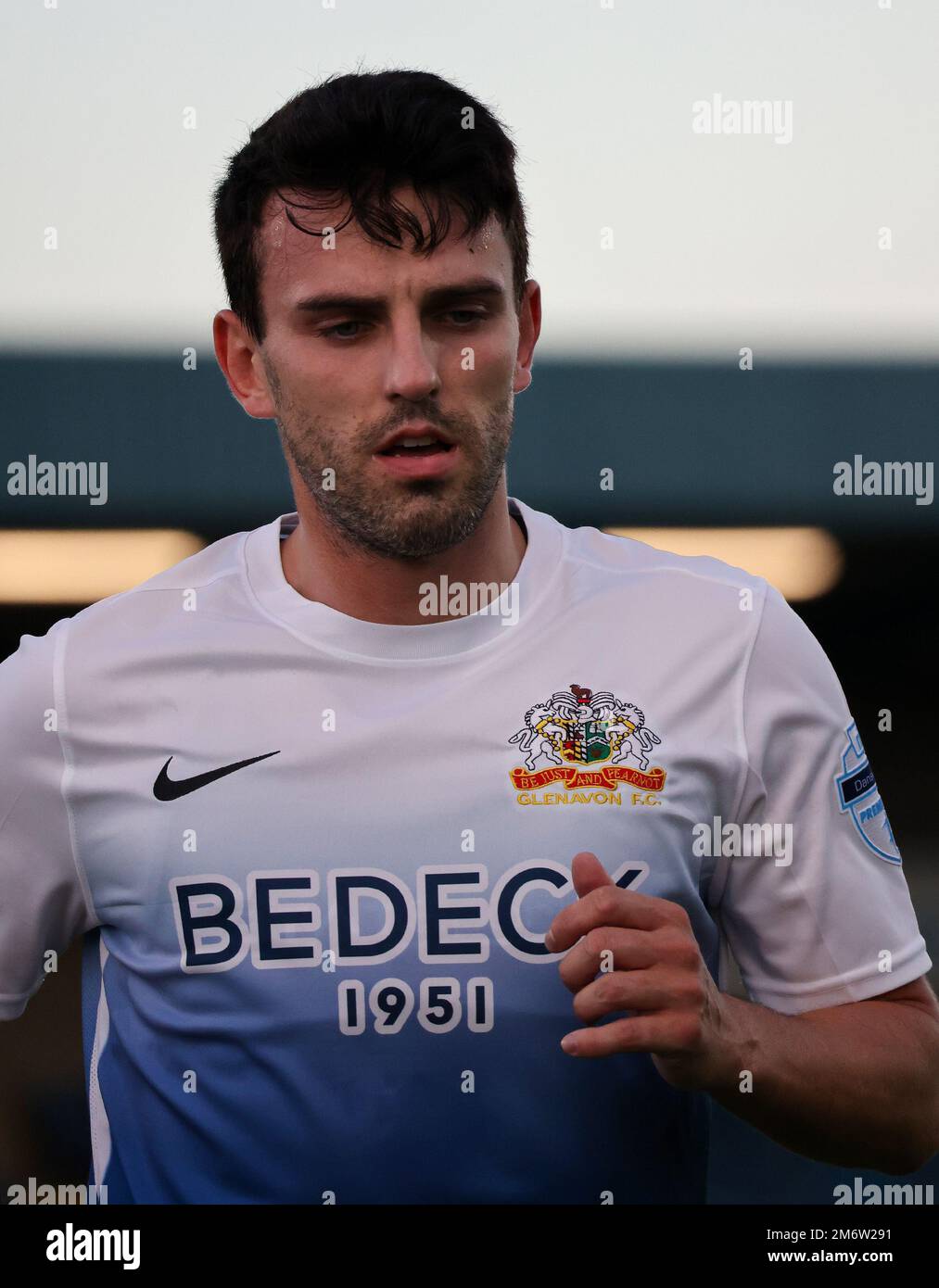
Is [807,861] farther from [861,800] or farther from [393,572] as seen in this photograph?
[393,572]

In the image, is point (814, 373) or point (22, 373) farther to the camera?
point (814, 373)

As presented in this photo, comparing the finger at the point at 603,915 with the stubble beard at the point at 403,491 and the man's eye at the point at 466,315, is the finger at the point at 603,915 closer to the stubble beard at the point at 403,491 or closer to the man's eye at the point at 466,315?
the stubble beard at the point at 403,491

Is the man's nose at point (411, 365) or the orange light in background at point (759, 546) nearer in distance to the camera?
the man's nose at point (411, 365)

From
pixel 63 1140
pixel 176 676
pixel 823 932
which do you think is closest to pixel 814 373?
pixel 823 932

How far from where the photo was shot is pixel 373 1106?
65.5 inches

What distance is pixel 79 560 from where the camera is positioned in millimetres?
2367

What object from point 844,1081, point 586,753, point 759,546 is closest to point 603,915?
point 586,753

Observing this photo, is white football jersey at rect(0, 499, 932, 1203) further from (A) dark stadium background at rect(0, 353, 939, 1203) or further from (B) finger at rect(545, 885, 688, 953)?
(B) finger at rect(545, 885, 688, 953)

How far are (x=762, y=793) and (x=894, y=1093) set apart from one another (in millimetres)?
408

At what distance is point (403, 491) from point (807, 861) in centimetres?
70

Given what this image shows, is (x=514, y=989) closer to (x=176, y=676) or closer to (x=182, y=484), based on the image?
(x=176, y=676)

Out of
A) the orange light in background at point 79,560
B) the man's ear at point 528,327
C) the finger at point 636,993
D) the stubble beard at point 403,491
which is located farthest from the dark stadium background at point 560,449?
the finger at point 636,993

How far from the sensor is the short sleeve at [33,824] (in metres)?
1.74

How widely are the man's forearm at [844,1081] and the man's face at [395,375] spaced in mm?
715
